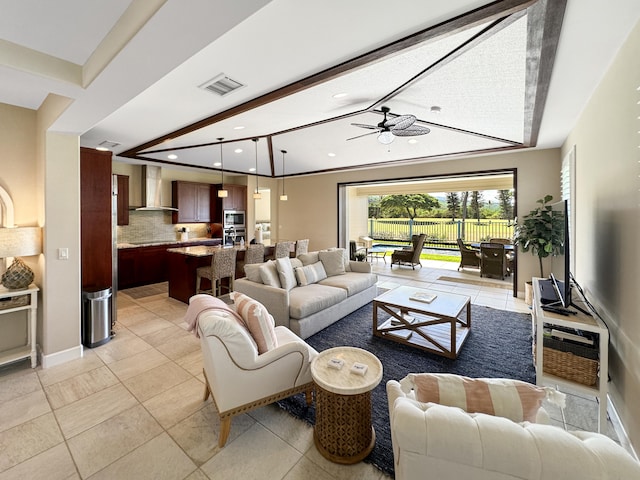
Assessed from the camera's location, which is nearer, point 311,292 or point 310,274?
point 311,292

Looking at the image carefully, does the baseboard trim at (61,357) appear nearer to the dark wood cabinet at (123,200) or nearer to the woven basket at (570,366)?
the dark wood cabinet at (123,200)

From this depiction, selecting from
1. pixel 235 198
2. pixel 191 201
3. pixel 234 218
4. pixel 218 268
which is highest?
pixel 235 198

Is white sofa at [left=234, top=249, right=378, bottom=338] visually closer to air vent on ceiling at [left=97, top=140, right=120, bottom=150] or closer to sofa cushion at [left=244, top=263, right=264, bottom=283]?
sofa cushion at [left=244, top=263, right=264, bottom=283]

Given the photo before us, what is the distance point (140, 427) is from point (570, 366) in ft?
10.5

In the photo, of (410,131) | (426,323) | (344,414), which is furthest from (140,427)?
(410,131)

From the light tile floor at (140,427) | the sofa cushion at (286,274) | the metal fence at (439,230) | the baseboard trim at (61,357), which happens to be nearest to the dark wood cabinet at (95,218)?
the baseboard trim at (61,357)

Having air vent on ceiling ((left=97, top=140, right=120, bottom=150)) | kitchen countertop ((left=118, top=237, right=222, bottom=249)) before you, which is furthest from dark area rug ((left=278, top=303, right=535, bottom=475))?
kitchen countertop ((left=118, top=237, right=222, bottom=249))

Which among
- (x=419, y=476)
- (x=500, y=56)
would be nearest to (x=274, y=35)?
(x=500, y=56)

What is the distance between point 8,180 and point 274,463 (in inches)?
144

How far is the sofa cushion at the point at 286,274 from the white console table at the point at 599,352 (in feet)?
8.73

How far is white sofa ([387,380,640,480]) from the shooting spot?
0.76 meters

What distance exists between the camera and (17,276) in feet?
8.98

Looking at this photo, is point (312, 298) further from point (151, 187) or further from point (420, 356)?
point (151, 187)

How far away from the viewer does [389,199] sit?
14984mm
